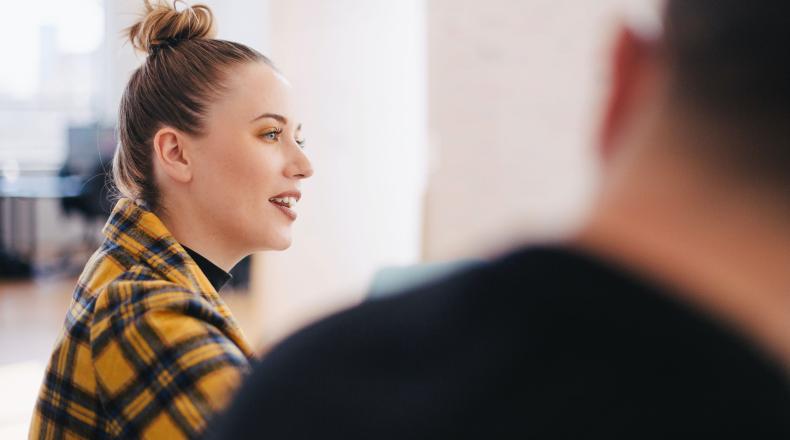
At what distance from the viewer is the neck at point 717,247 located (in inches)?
12.1

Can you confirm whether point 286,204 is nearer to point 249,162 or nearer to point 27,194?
point 249,162

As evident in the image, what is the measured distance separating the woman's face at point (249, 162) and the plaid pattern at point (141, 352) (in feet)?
0.61

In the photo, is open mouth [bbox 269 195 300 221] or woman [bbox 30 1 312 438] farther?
open mouth [bbox 269 195 300 221]

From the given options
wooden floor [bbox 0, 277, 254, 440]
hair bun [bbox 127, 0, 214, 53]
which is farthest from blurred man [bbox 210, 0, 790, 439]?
wooden floor [bbox 0, 277, 254, 440]

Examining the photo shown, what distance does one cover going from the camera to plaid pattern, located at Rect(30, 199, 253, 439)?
0.83 metres

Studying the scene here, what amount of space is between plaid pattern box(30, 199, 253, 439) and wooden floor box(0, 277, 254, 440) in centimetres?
217

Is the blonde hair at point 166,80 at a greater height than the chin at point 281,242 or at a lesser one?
greater

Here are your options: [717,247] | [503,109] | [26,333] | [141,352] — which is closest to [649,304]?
[717,247]

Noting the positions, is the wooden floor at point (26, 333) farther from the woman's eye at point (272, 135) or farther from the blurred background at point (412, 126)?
the woman's eye at point (272, 135)

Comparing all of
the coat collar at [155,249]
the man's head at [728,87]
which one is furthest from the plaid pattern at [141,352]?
the man's head at [728,87]

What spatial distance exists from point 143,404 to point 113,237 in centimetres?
29

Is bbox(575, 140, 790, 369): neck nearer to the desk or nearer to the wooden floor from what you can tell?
the wooden floor

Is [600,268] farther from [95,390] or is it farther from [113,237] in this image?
[113,237]

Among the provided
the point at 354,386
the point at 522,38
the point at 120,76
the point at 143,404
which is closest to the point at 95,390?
the point at 143,404
